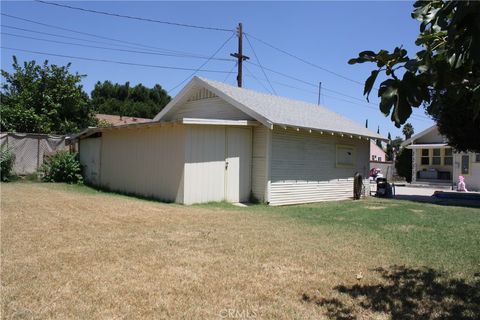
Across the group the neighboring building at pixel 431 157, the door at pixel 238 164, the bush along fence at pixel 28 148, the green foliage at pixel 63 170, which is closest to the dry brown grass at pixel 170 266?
the door at pixel 238 164

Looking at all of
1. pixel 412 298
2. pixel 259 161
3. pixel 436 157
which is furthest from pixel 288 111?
pixel 436 157

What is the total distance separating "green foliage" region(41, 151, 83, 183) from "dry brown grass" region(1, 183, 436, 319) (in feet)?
29.3

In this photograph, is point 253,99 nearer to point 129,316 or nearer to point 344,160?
point 344,160

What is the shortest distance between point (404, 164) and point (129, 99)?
92.9 ft

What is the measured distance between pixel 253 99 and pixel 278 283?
12.1m

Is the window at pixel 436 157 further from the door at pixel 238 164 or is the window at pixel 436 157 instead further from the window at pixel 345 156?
the door at pixel 238 164

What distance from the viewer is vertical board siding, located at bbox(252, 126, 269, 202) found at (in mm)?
13914

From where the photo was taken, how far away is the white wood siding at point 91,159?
1789cm

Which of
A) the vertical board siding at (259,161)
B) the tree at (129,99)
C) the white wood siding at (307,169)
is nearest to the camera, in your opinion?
the vertical board siding at (259,161)

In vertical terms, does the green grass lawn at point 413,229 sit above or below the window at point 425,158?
below

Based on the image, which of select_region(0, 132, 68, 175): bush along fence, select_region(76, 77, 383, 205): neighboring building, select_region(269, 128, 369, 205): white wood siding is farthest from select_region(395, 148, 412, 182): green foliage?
select_region(0, 132, 68, 175): bush along fence

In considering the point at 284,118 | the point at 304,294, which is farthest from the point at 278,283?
the point at 284,118

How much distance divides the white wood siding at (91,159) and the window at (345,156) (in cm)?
970

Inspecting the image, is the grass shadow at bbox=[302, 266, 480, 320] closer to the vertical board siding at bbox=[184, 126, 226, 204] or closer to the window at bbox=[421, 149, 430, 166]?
the vertical board siding at bbox=[184, 126, 226, 204]
